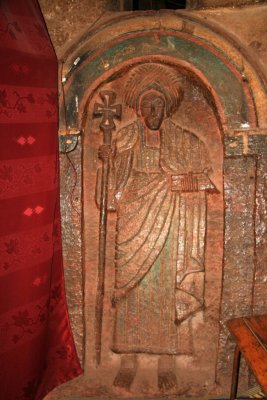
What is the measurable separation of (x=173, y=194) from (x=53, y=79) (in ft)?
4.71

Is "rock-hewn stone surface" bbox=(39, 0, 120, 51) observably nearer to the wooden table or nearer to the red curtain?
the red curtain

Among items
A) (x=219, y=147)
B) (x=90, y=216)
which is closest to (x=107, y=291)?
(x=90, y=216)

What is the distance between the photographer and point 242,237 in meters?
2.98

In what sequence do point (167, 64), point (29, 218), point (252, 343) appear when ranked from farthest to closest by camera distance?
1. point (167, 64)
2. point (29, 218)
3. point (252, 343)

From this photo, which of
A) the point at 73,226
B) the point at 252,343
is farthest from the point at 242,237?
the point at 73,226

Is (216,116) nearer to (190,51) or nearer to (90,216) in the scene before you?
(190,51)

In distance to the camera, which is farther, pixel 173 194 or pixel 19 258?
pixel 173 194

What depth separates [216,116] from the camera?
3.06m

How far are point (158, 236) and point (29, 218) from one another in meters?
1.10

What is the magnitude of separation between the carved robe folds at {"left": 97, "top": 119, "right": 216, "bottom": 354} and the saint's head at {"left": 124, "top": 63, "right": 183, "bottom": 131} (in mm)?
114

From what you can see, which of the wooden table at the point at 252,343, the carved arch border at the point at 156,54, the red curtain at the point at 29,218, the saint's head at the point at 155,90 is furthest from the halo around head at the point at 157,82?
the wooden table at the point at 252,343

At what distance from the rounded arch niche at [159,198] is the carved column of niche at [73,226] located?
0.24ft

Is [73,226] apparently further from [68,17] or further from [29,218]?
[68,17]

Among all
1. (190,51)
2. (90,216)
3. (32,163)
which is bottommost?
(90,216)
